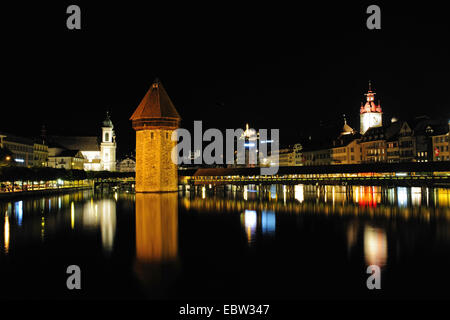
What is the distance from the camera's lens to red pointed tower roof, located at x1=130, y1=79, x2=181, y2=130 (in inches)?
1422

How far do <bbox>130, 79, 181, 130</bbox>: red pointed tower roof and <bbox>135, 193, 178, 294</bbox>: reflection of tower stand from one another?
1744cm

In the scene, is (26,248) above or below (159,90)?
below

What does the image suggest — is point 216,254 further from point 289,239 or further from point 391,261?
point 391,261

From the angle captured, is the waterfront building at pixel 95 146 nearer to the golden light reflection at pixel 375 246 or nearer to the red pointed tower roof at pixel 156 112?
the red pointed tower roof at pixel 156 112

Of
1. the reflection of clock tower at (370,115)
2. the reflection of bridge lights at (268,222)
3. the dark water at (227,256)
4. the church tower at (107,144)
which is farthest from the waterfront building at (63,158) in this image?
the dark water at (227,256)

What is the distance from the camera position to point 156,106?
36594mm

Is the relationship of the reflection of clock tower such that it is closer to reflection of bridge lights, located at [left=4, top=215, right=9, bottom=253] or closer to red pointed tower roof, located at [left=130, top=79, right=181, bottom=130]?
red pointed tower roof, located at [left=130, top=79, right=181, bottom=130]

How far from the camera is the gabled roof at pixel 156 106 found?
3625 centimetres

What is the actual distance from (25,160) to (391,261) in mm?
64941

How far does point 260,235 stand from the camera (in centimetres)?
1388

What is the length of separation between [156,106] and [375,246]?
27159 millimetres
